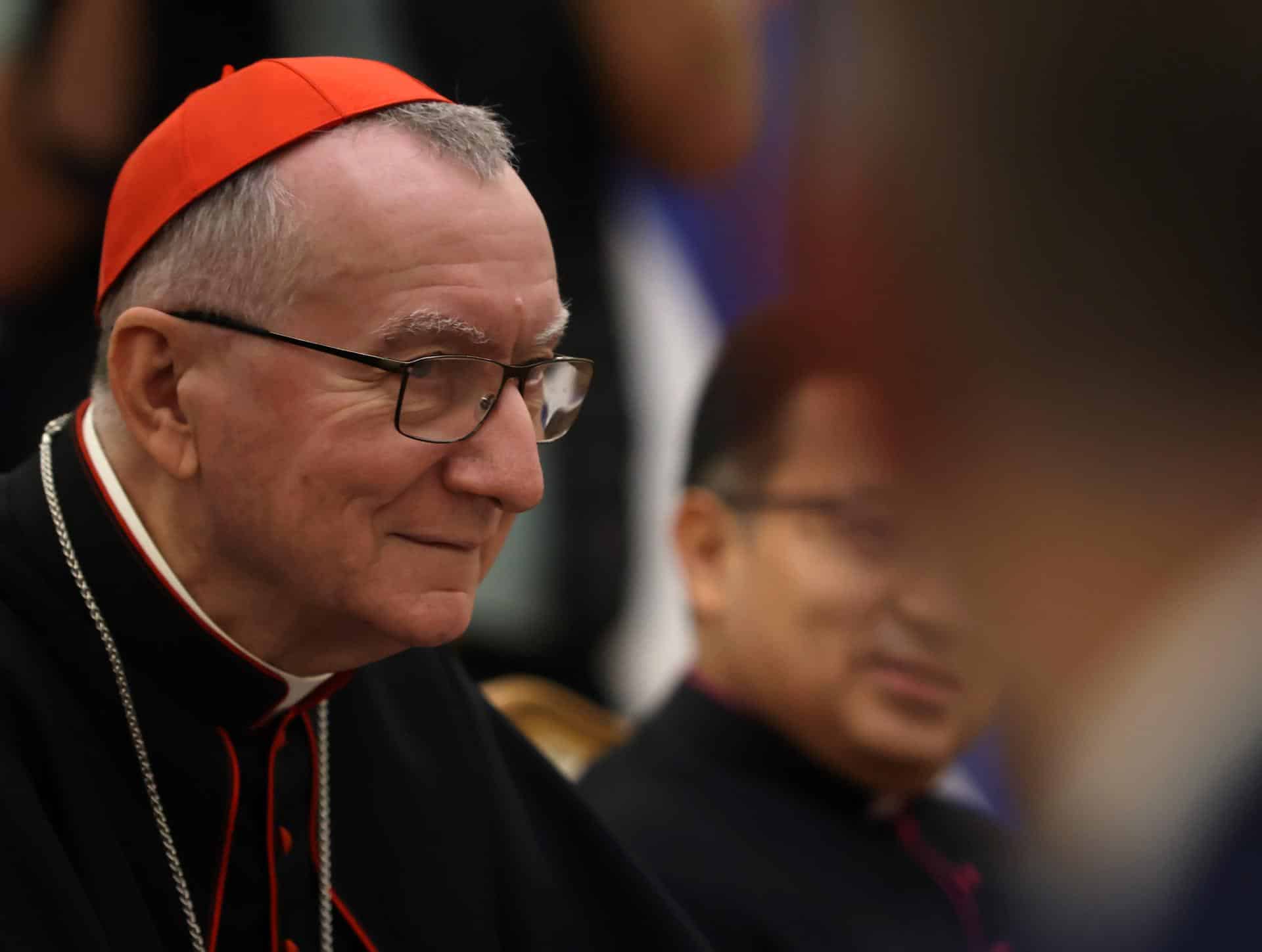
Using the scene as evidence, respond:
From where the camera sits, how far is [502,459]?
1.59 meters

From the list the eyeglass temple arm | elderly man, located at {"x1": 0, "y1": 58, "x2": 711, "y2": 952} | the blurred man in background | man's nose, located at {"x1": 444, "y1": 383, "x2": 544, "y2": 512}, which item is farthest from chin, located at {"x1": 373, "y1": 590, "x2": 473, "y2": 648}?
the blurred man in background

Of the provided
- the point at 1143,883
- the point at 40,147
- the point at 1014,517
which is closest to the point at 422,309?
the point at 40,147

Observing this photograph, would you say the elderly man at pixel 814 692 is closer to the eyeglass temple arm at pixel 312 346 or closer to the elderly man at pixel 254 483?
the elderly man at pixel 254 483

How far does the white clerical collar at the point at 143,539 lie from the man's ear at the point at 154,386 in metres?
0.10

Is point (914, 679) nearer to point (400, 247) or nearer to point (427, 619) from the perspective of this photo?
point (427, 619)

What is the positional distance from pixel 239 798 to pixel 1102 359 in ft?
8.74

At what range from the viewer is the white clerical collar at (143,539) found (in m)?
1.63

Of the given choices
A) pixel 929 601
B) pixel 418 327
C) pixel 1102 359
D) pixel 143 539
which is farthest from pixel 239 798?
pixel 1102 359

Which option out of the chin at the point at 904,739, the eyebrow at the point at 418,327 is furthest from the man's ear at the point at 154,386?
the chin at the point at 904,739

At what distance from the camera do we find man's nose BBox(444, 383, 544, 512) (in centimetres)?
158

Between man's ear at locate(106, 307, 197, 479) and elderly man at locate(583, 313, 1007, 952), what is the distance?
53.6 inches

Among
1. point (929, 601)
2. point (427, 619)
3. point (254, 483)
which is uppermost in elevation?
point (254, 483)

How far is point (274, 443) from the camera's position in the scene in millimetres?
1540

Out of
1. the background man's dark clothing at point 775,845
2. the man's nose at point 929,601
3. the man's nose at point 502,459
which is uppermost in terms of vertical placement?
the man's nose at point 502,459
